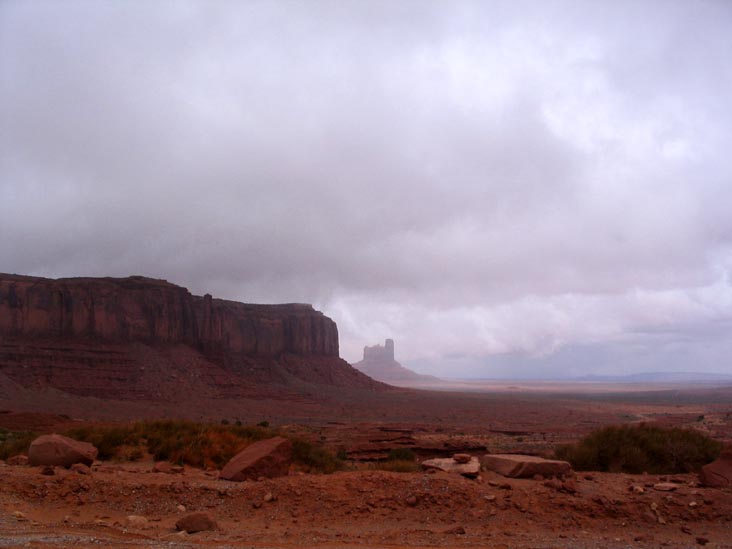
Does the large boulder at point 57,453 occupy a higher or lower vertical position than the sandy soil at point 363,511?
higher

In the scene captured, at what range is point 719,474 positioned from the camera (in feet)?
40.5

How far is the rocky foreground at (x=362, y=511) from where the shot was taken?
9258mm

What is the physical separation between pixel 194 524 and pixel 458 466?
19.0ft

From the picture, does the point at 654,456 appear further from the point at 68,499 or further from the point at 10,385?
the point at 10,385

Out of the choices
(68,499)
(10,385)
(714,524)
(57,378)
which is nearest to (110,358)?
(57,378)

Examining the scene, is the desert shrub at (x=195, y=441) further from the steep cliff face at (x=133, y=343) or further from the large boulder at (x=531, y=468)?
the steep cliff face at (x=133, y=343)

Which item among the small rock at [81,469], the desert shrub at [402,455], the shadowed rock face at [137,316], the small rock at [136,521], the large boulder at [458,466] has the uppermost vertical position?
the shadowed rock face at [137,316]

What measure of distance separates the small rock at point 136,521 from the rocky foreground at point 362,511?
0.10ft

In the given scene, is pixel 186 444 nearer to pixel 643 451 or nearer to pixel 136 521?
pixel 136 521

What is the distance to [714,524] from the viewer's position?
10.5 m

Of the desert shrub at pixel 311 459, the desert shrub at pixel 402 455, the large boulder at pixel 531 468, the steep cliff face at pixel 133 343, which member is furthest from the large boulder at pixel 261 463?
the steep cliff face at pixel 133 343

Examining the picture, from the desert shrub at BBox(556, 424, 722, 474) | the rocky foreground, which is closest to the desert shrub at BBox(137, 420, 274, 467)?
the rocky foreground

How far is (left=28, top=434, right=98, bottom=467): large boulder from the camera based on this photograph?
13.3 meters

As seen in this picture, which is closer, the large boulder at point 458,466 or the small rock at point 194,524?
the small rock at point 194,524
